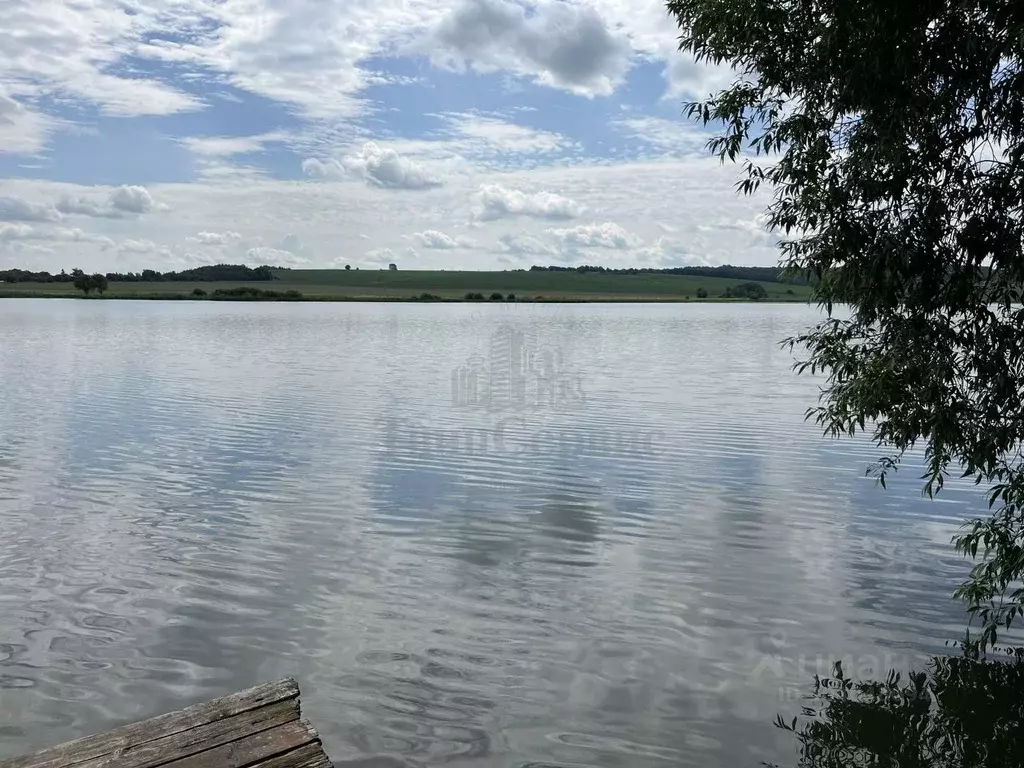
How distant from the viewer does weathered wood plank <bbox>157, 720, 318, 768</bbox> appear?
444 cm

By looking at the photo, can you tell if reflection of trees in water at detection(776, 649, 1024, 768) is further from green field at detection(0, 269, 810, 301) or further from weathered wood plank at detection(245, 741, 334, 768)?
green field at detection(0, 269, 810, 301)

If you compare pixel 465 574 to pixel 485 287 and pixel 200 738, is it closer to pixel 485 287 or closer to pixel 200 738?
pixel 200 738

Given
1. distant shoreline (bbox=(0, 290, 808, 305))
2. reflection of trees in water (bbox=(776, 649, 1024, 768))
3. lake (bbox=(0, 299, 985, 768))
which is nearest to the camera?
reflection of trees in water (bbox=(776, 649, 1024, 768))

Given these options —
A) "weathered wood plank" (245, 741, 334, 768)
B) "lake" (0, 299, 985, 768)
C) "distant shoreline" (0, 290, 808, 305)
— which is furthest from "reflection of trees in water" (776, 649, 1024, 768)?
"distant shoreline" (0, 290, 808, 305)

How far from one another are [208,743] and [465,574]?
274 inches

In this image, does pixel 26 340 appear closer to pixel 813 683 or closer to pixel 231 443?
pixel 231 443

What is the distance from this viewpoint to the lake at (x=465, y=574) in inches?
309

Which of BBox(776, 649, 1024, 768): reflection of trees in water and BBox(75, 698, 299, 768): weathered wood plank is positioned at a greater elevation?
BBox(75, 698, 299, 768): weathered wood plank

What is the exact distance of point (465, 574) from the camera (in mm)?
11453

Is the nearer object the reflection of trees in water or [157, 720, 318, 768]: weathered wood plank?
[157, 720, 318, 768]: weathered wood plank

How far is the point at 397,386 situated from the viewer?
105ft

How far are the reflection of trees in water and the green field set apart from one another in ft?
527

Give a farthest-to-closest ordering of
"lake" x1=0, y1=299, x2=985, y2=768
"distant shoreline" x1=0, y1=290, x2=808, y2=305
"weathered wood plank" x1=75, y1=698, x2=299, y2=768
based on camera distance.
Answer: "distant shoreline" x1=0, y1=290, x2=808, y2=305, "lake" x1=0, y1=299, x2=985, y2=768, "weathered wood plank" x1=75, y1=698, x2=299, y2=768

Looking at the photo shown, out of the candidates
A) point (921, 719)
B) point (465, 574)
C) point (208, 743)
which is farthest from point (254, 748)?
point (465, 574)
